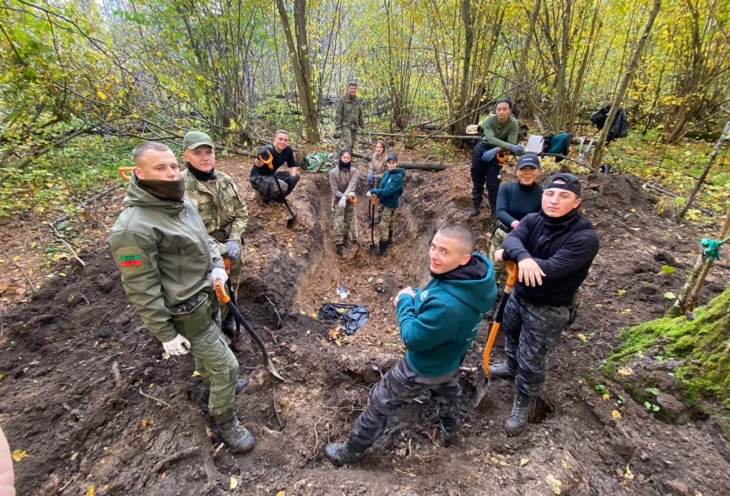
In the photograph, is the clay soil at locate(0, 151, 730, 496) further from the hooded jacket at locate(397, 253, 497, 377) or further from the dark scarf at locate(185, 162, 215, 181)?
the dark scarf at locate(185, 162, 215, 181)

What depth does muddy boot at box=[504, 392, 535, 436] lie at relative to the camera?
9.76 feet

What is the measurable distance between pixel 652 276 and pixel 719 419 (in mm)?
2501

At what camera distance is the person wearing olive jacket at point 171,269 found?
7.32 ft

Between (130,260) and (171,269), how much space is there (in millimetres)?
286

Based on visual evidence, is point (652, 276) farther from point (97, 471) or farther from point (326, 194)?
point (326, 194)

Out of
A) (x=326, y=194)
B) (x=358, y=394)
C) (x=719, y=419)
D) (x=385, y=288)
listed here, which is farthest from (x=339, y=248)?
(x=719, y=419)

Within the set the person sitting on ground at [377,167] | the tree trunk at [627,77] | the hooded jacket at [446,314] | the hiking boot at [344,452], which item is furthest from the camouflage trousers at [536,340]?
the tree trunk at [627,77]

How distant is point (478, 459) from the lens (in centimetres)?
277

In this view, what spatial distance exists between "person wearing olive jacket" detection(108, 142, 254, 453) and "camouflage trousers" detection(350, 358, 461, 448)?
1.11 metres

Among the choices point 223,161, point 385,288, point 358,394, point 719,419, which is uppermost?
point 223,161

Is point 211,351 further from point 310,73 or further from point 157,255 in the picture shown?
point 310,73

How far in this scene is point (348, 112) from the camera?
9922 millimetres

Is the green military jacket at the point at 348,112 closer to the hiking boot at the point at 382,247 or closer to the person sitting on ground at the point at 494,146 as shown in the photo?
the hiking boot at the point at 382,247

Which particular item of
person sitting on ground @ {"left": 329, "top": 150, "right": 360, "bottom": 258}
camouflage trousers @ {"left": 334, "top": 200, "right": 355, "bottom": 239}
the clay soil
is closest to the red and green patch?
the clay soil
